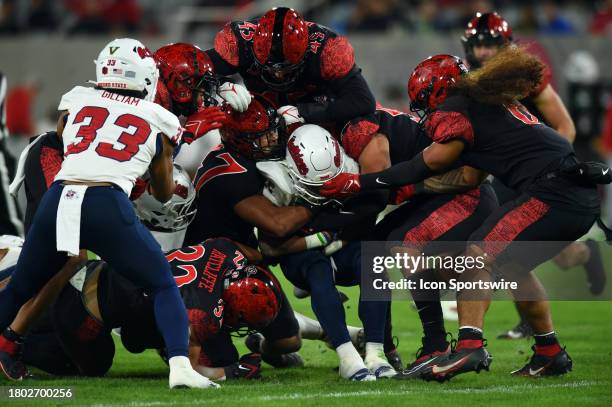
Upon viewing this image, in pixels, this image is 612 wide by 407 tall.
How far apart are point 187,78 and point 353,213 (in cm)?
119

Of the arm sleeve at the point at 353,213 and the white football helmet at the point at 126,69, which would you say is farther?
the arm sleeve at the point at 353,213

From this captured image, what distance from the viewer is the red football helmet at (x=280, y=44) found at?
20.0ft

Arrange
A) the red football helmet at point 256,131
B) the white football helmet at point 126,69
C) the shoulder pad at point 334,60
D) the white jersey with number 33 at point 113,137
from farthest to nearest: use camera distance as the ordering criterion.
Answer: the shoulder pad at point 334,60, the red football helmet at point 256,131, the white football helmet at point 126,69, the white jersey with number 33 at point 113,137

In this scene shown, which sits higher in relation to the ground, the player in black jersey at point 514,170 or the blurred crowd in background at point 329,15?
the blurred crowd in background at point 329,15

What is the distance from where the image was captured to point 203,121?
5535 mm

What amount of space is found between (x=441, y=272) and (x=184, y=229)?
4.92 ft

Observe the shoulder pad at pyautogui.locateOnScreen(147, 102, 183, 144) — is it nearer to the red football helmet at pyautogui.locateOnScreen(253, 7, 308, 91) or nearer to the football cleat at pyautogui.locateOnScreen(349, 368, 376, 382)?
the red football helmet at pyautogui.locateOnScreen(253, 7, 308, 91)

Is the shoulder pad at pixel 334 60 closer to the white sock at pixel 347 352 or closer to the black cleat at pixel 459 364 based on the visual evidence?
the white sock at pixel 347 352

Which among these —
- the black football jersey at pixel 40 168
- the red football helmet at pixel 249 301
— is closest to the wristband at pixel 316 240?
the red football helmet at pixel 249 301

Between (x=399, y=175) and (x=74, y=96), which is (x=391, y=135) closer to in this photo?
(x=399, y=175)

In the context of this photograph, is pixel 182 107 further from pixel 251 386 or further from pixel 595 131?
pixel 595 131

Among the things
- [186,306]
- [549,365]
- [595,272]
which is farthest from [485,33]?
[186,306]

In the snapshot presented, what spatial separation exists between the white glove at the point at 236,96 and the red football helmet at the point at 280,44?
260 millimetres

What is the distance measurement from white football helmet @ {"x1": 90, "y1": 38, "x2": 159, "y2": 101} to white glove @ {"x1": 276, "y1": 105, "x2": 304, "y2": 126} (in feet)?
3.52
